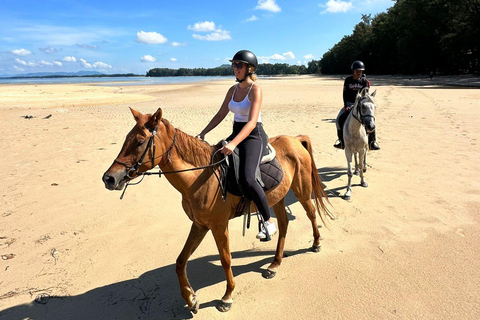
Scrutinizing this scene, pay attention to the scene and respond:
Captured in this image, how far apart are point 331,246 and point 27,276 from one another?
13.9 feet

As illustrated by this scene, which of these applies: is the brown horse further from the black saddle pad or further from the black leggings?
the black leggings

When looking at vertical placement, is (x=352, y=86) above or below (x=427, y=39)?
below

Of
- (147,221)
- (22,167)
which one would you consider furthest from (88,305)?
(22,167)

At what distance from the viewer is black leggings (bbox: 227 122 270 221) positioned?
2973mm

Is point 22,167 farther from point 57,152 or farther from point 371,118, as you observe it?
point 371,118

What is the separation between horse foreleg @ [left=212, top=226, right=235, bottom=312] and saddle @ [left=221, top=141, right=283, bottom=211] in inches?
15.8

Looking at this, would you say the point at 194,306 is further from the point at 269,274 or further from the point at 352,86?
the point at 352,86

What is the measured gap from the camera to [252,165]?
9.89ft

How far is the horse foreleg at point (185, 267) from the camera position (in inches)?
118

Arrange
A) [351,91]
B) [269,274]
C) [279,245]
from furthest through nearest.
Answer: [351,91], [279,245], [269,274]

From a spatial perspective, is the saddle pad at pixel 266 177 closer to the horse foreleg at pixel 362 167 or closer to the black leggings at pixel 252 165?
the black leggings at pixel 252 165

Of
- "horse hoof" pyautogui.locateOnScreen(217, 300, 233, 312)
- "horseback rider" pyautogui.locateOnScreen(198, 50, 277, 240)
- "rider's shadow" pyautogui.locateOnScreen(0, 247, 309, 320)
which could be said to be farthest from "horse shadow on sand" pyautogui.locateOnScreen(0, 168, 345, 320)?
"horseback rider" pyautogui.locateOnScreen(198, 50, 277, 240)

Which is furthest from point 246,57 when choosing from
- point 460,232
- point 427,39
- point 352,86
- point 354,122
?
point 427,39

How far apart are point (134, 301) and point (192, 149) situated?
6.44 feet
